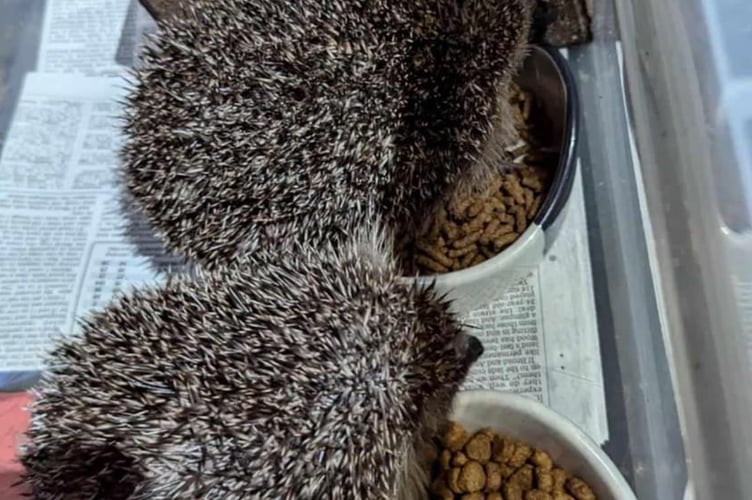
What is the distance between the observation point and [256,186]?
1.02m

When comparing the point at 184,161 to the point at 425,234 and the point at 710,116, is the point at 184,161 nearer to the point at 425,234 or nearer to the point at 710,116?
the point at 425,234

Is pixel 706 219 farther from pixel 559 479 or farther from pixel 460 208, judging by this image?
pixel 460 208

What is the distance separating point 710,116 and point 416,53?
0.41 m

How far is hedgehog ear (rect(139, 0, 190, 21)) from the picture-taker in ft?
3.83

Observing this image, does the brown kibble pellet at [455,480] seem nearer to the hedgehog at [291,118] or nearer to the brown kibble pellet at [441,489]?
the brown kibble pellet at [441,489]

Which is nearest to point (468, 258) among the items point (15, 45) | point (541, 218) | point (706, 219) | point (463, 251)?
point (463, 251)

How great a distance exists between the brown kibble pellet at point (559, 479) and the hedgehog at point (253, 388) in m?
0.16

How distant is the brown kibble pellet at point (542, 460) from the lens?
3.29 ft

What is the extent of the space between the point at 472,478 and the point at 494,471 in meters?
0.03

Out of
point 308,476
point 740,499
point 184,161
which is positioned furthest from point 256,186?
point 740,499

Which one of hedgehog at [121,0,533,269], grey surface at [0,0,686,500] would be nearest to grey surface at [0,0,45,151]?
grey surface at [0,0,686,500]

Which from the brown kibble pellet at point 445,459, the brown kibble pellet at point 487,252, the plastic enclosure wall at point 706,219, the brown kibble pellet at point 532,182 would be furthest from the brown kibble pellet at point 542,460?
the brown kibble pellet at point 532,182

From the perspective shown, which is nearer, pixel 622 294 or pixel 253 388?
pixel 253 388

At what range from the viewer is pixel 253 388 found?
2.77 ft
